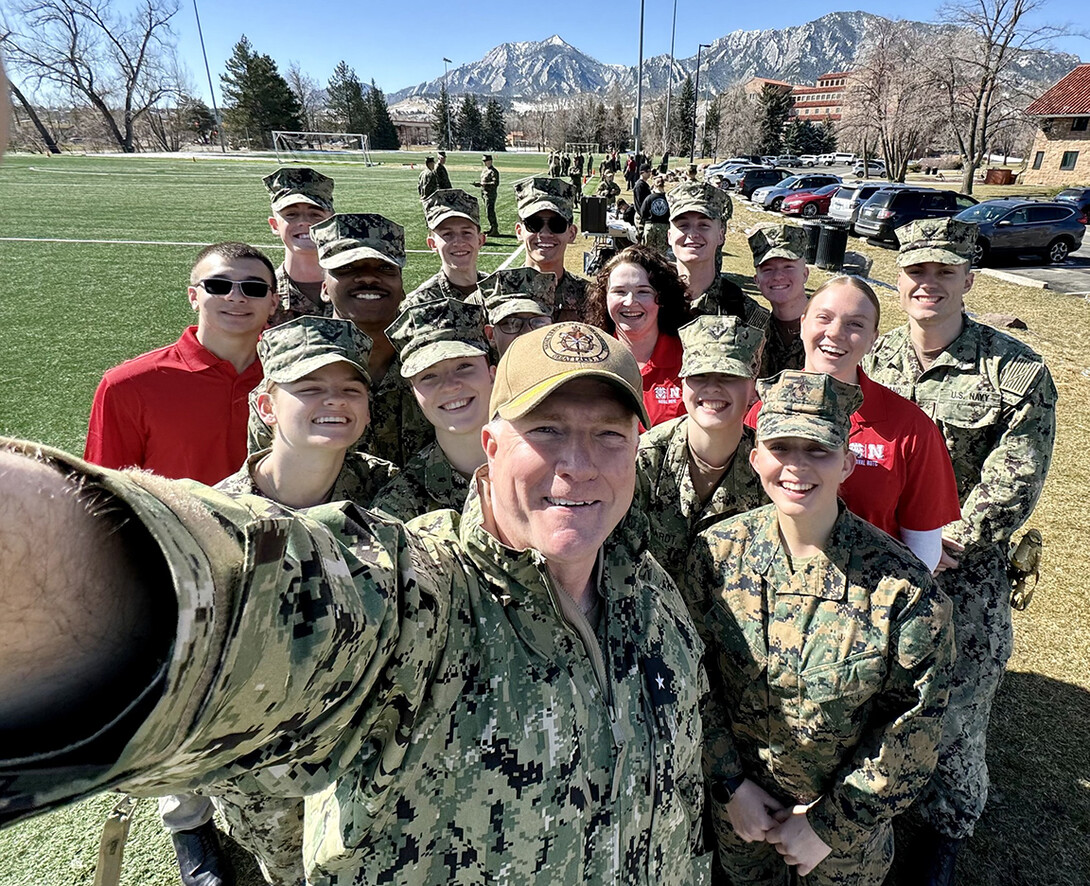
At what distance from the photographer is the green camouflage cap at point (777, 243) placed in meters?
4.23

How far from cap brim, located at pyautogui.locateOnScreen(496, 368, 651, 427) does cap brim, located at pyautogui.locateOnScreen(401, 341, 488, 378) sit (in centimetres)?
126

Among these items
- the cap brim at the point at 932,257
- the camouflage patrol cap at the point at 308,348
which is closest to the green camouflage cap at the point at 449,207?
the camouflage patrol cap at the point at 308,348

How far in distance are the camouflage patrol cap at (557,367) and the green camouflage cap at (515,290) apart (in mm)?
2064

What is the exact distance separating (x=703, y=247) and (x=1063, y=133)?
5179cm

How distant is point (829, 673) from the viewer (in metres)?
2.14

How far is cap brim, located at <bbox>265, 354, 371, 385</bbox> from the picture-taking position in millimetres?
2410

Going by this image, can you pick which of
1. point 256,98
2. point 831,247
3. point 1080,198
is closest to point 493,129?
point 256,98

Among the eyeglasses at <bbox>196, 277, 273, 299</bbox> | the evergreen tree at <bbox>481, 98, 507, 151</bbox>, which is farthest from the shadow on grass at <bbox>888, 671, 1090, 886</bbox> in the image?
the evergreen tree at <bbox>481, 98, 507, 151</bbox>

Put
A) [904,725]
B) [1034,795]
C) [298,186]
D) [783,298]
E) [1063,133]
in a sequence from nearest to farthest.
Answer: [904,725]
[1034,795]
[783,298]
[298,186]
[1063,133]

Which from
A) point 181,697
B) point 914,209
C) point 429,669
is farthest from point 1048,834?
point 914,209

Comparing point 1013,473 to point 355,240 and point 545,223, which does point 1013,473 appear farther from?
point 355,240

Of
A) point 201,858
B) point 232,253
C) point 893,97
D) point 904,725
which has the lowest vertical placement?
point 201,858

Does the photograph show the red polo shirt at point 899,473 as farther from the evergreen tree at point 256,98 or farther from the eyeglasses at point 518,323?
the evergreen tree at point 256,98

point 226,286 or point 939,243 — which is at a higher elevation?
point 939,243
